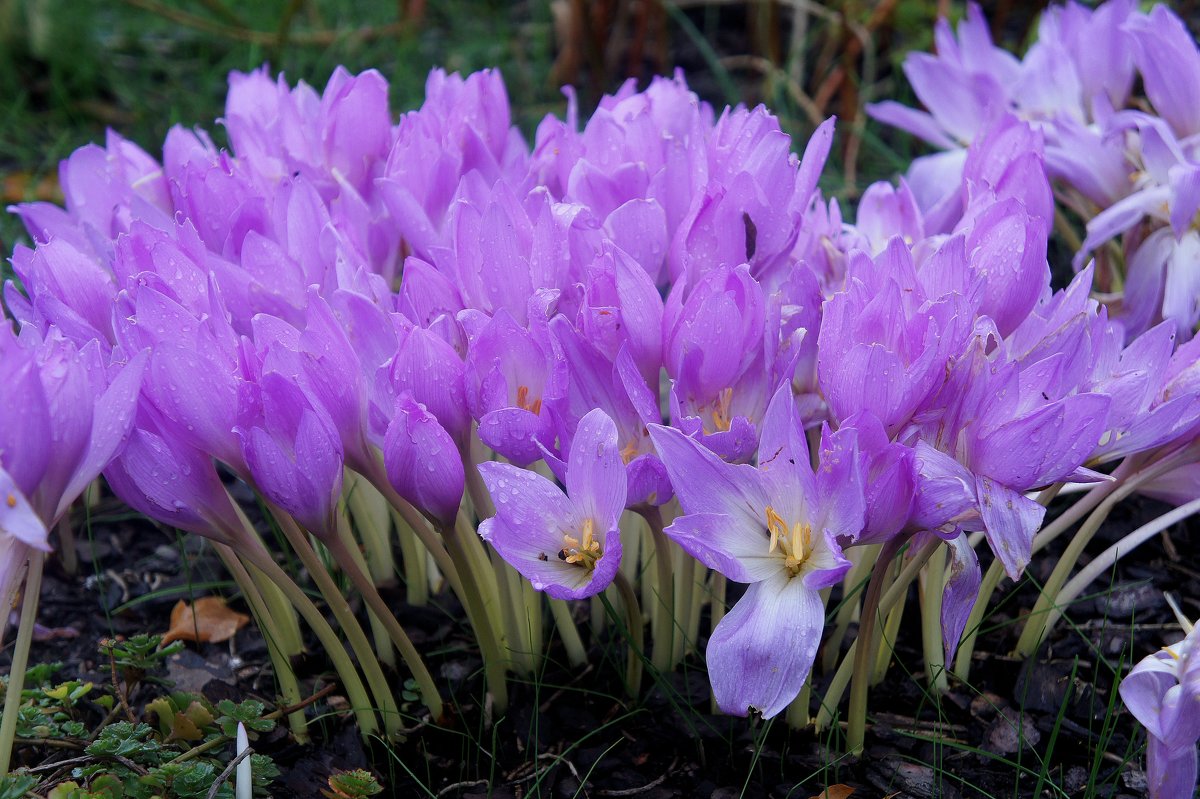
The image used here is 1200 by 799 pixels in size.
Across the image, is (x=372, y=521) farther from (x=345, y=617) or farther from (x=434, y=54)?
(x=434, y=54)

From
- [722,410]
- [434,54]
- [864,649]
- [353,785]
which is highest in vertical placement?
[722,410]

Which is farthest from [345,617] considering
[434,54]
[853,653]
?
[434,54]

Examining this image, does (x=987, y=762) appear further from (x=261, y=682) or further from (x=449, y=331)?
(x=261, y=682)

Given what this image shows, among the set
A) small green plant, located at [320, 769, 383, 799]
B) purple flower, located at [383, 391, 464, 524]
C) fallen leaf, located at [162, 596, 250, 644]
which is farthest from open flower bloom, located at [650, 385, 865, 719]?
fallen leaf, located at [162, 596, 250, 644]

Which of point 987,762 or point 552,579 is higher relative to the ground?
point 552,579

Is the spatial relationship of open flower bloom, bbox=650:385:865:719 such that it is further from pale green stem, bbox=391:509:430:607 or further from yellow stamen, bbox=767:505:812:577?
pale green stem, bbox=391:509:430:607

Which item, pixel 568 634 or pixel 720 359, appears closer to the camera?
pixel 720 359

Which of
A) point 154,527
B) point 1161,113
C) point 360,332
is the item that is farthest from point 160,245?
point 1161,113

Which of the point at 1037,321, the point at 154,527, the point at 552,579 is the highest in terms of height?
the point at 1037,321

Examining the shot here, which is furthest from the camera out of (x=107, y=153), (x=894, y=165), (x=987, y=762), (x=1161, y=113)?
(x=894, y=165)
